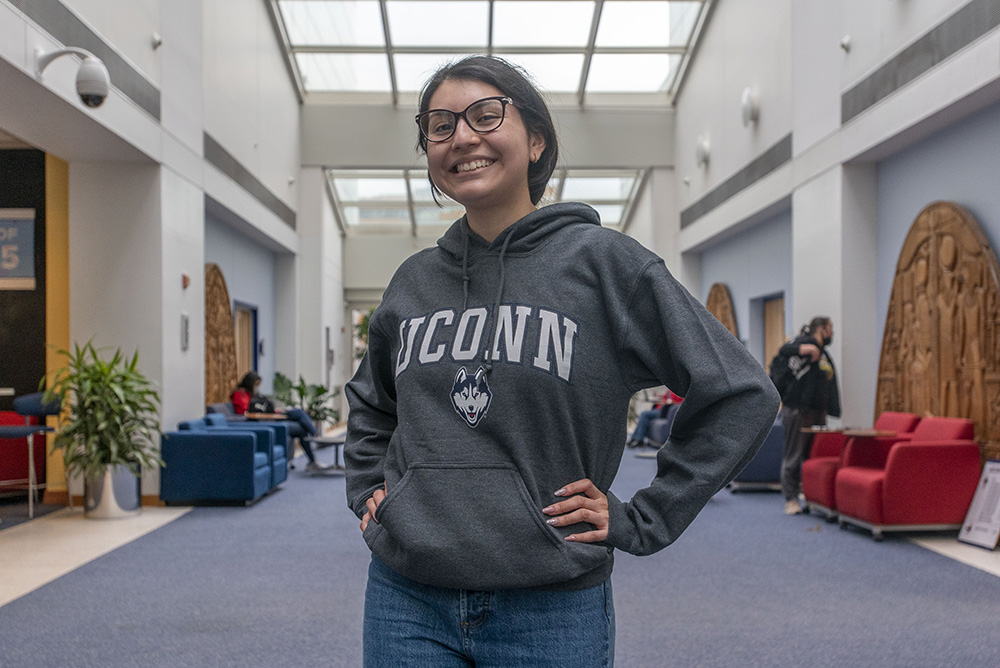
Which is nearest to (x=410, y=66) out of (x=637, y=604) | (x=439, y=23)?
(x=439, y=23)

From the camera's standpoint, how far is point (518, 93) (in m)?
1.28

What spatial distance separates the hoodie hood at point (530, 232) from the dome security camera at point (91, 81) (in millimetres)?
4404

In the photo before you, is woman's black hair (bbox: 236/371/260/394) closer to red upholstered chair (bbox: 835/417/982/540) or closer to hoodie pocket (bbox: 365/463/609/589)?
red upholstered chair (bbox: 835/417/982/540)

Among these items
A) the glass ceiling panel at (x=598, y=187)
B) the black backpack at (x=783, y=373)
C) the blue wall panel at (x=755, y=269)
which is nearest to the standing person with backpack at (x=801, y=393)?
the black backpack at (x=783, y=373)

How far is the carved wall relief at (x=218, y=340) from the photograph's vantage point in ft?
31.3

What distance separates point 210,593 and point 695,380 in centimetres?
385

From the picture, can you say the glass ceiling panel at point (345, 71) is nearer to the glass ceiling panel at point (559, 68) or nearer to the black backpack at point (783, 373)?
the glass ceiling panel at point (559, 68)

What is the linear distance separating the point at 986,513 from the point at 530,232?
5.22 meters

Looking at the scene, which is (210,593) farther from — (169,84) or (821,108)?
(821,108)

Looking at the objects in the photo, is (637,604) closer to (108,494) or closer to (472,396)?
(472,396)

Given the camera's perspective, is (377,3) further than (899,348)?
Yes

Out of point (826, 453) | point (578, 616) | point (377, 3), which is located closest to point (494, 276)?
point (578, 616)

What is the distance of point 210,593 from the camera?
4418 millimetres

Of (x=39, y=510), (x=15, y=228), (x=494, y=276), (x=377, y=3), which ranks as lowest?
(x=39, y=510)
